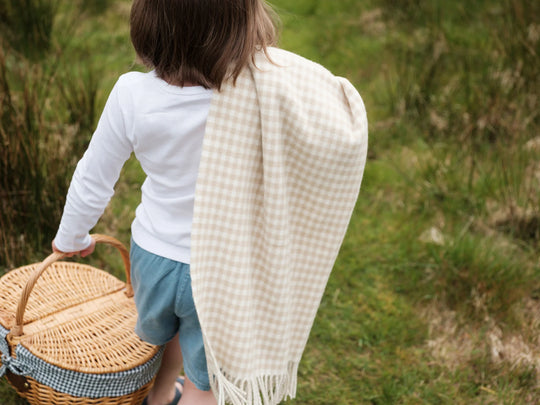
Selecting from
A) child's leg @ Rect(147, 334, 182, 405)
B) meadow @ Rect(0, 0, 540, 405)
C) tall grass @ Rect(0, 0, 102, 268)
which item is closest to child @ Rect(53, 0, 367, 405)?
child's leg @ Rect(147, 334, 182, 405)

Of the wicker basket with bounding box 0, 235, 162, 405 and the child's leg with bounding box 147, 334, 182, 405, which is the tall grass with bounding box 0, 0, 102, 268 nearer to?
the wicker basket with bounding box 0, 235, 162, 405

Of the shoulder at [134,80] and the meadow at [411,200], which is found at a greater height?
the shoulder at [134,80]

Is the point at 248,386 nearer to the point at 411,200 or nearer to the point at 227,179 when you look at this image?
the point at 227,179

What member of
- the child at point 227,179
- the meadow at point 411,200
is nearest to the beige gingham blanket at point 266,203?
the child at point 227,179

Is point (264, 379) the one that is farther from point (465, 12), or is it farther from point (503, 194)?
point (465, 12)

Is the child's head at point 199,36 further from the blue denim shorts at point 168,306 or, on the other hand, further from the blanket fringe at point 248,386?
the blanket fringe at point 248,386

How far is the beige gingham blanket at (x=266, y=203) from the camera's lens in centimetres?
160

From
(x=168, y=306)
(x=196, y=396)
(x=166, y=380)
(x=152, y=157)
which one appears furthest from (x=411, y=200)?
(x=152, y=157)

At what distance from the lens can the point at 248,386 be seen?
1797 mm

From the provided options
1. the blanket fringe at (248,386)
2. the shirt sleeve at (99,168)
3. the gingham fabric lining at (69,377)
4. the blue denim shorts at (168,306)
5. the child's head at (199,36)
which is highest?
the child's head at (199,36)

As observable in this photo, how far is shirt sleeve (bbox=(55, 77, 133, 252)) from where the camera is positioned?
5.21 ft

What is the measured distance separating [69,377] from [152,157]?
0.86 meters

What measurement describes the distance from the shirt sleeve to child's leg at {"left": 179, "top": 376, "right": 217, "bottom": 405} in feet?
1.94

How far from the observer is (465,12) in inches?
207
